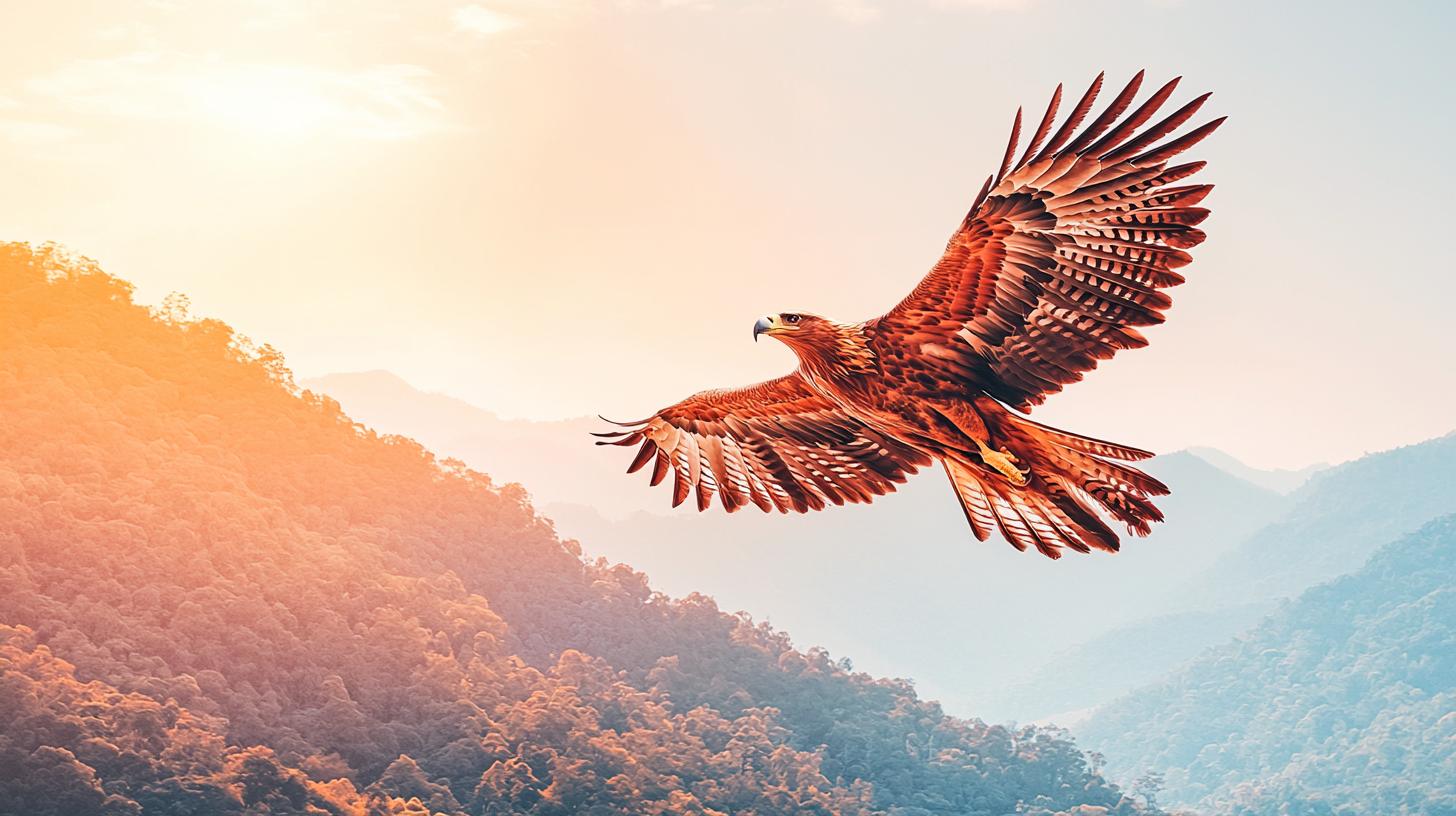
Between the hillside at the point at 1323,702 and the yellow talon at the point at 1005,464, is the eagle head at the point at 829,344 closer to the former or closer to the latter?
the yellow talon at the point at 1005,464

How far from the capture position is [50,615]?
4969 centimetres

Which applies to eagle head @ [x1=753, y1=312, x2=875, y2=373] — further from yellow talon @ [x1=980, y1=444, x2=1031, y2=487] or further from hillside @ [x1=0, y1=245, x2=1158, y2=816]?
hillside @ [x1=0, y1=245, x2=1158, y2=816]

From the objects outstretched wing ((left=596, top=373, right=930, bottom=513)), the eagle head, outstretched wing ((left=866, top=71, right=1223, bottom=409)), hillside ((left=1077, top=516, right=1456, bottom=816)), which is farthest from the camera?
hillside ((left=1077, top=516, right=1456, bottom=816))

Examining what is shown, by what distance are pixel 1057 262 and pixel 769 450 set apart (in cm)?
131

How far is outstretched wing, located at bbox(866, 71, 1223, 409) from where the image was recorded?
4.16 m

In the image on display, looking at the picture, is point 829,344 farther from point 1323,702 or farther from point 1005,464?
point 1323,702

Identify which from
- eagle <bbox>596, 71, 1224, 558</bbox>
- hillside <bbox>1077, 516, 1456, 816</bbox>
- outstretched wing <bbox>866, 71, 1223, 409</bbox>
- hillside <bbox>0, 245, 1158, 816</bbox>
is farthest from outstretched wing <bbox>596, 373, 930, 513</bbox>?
hillside <bbox>1077, 516, 1456, 816</bbox>

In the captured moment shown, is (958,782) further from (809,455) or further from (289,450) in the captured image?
(809,455)

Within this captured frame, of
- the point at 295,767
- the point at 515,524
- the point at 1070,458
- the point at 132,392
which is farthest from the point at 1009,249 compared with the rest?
the point at 515,524

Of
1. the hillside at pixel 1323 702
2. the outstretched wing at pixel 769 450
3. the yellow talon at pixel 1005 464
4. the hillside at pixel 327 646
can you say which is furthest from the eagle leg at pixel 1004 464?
the hillside at pixel 1323 702

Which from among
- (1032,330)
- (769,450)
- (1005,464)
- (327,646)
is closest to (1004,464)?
(1005,464)

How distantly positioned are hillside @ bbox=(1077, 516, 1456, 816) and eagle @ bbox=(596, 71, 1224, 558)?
137m

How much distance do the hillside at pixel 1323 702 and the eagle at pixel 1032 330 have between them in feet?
448

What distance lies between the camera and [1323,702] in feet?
531
